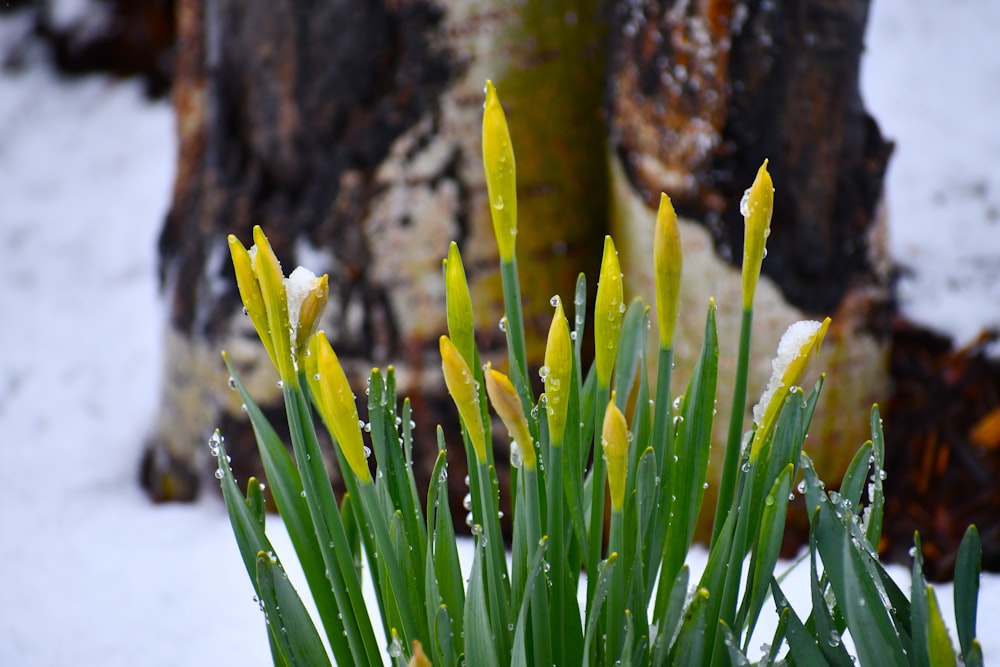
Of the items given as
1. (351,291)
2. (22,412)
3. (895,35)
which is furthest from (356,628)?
(895,35)

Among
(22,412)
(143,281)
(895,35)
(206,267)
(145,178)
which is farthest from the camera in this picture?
(145,178)

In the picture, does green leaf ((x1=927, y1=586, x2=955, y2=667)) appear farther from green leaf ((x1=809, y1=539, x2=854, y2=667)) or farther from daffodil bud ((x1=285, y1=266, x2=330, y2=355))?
daffodil bud ((x1=285, y1=266, x2=330, y2=355))

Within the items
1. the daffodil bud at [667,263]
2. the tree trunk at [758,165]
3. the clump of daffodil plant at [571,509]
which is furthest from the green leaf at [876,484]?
the tree trunk at [758,165]

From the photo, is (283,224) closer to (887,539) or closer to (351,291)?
(351,291)

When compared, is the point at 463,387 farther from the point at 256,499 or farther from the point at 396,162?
the point at 396,162

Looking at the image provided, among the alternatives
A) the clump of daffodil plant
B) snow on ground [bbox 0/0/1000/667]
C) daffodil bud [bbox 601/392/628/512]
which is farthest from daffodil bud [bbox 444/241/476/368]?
snow on ground [bbox 0/0/1000/667]

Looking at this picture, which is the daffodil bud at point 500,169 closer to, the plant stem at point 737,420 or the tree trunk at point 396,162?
the plant stem at point 737,420
